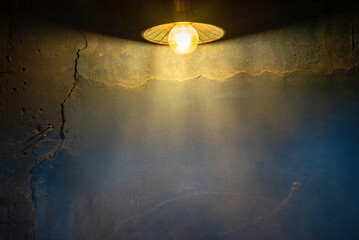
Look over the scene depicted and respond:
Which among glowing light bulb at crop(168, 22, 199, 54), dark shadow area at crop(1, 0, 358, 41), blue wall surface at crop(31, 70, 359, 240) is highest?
dark shadow area at crop(1, 0, 358, 41)

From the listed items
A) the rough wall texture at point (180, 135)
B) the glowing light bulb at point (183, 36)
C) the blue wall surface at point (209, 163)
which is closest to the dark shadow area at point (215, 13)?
the rough wall texture at point (180, 135)

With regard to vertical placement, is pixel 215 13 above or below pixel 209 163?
above

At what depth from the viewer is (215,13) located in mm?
2783

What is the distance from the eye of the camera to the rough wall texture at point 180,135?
8.63ft

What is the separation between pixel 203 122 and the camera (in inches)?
107

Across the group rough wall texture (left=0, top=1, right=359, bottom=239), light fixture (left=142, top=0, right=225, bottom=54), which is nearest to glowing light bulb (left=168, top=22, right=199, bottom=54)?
light fixture (left=142, top=0, right=225, bottom=54)

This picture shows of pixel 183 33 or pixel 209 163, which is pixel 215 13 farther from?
pixel 209 163

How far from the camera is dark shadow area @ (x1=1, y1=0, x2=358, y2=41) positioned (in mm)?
2760

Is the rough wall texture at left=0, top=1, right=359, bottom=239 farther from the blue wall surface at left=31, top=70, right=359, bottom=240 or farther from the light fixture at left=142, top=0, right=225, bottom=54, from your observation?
the light fixture at left=142, top=0, right=225, bottom=54

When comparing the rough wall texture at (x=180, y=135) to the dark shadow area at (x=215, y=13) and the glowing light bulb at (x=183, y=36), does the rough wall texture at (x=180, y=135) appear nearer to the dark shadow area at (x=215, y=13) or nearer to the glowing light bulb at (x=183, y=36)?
the dark shadow area at (x=215, y=13)

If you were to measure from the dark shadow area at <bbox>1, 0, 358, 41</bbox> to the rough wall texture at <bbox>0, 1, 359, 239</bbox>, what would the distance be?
8cm

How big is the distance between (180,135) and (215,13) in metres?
1.13

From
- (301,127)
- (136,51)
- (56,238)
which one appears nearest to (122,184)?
(56,238)

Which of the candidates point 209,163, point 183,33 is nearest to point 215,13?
point 183,33
